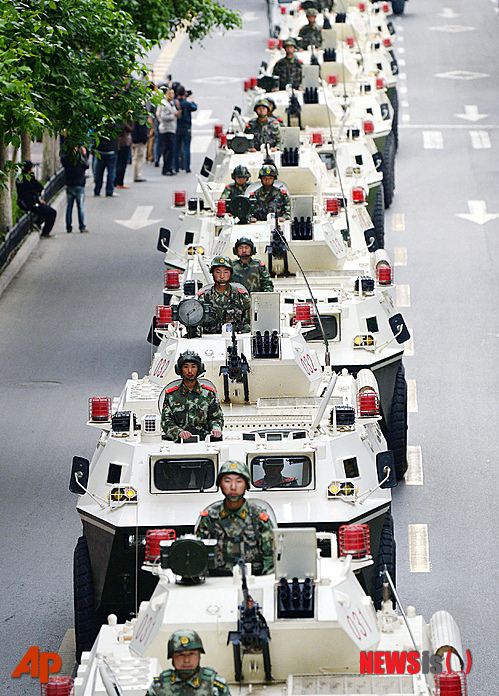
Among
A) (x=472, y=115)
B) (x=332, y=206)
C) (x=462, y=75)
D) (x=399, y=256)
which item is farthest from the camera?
(x=462, y=75)

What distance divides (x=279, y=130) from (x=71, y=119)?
15.5 feet

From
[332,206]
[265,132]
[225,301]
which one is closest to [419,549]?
[225,301]

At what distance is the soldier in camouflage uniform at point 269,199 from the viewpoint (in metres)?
19.9

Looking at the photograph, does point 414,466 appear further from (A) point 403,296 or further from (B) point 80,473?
(A) point 403,296

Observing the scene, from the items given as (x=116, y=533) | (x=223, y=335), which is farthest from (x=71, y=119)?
(x=116, y=533)

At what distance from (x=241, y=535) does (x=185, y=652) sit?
7.02 ft

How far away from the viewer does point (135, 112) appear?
2106cm

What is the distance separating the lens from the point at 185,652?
9.03 m

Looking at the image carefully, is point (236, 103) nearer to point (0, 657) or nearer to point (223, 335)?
point (223, 335)

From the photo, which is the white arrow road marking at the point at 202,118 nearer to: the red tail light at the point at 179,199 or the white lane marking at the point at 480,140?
the white lane marking at the point at 480,140

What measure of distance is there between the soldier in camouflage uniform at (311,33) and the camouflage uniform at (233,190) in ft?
31.3

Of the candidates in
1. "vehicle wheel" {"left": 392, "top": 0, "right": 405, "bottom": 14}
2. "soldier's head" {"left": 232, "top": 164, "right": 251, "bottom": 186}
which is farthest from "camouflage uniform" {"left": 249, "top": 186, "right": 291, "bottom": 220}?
"vehicle wheel" {"left": 392, "top": 0, "right": 405, "bottom": 14}

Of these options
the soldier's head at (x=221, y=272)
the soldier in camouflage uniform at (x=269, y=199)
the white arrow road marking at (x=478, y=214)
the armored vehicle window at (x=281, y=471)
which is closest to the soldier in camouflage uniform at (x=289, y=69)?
the white arrow road marking at (x=478, y=214)

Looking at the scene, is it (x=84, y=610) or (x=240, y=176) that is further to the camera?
(x=240, y=176)
